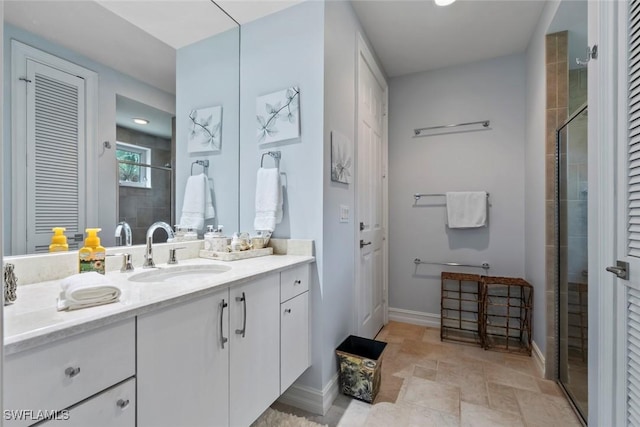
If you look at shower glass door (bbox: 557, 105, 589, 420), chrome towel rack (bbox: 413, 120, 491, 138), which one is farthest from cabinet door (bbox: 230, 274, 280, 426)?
chrome towel rack (bbox: 413, 120, 491, 138)

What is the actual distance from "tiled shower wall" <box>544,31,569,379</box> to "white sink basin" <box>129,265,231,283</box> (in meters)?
2.10

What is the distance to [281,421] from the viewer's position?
5.29ft

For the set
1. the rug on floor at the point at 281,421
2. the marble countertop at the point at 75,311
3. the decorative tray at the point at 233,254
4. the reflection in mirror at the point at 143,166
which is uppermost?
the reflection in mirror at the point at 143,166

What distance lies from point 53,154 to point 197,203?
74 cm

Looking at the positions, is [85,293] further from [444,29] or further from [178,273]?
[444,29]

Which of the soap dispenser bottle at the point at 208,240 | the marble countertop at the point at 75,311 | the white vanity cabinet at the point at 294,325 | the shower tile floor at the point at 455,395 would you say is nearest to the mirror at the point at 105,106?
the soap dispenser bottle at the point at 208,240

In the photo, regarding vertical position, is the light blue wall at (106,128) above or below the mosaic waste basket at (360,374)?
above

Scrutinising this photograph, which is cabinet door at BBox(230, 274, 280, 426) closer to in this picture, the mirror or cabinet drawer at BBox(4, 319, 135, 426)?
cabinet drawer at BBox(4, 319, 135, 426)

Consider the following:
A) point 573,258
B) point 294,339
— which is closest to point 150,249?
point 294,339

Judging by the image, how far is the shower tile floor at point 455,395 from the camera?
1.66m

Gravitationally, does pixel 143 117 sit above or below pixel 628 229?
above

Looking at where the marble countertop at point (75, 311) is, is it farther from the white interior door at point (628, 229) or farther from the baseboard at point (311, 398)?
the white interior door at point (628, 229)

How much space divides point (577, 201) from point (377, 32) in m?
1.85

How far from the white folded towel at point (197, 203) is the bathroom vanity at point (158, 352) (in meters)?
0.33
